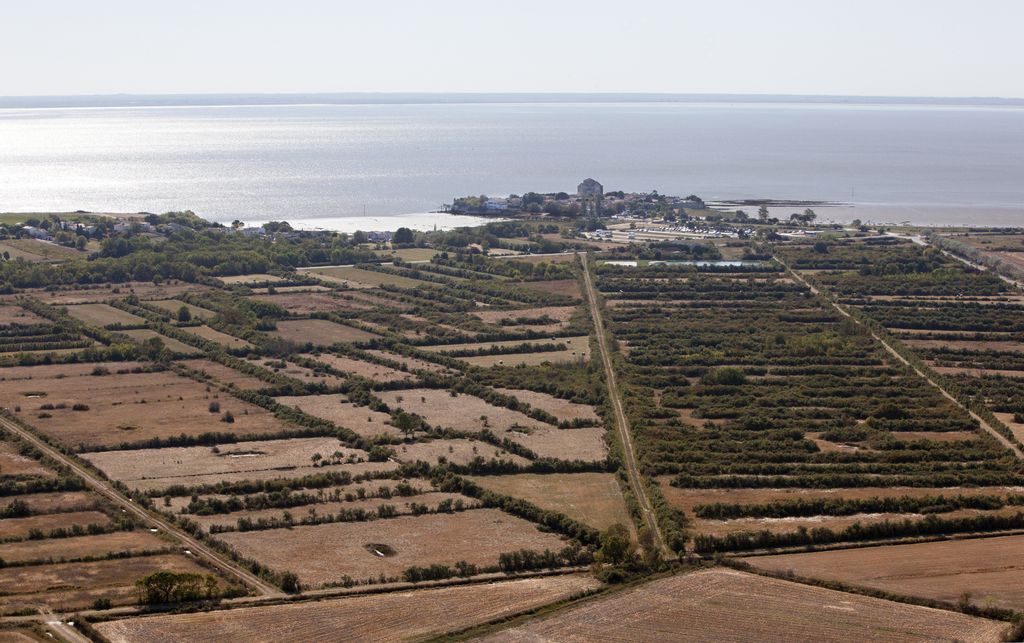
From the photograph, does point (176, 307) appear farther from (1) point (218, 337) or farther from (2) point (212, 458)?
(2) point (212, 458)

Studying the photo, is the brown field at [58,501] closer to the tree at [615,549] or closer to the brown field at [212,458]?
the brown field at [212,458]

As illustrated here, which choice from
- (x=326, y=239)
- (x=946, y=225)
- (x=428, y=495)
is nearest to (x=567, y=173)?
(x=946, y=225)

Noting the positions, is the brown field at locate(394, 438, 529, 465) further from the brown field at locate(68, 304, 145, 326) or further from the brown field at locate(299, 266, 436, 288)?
the brown field at locate(299, 266, 436, 288)

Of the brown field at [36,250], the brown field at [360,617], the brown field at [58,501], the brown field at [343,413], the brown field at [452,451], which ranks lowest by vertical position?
the brown field at [360,617]

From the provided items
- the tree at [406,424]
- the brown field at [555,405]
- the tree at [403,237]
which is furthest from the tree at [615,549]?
the tree at [403,237]

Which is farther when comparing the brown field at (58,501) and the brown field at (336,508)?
the brown field at (58,501)

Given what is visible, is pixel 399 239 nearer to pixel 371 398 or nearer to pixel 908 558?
pixel 371 398

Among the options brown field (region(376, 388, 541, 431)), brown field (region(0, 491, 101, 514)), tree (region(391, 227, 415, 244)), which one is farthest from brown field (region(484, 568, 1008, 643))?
tree (region(391, 227, 415, 244))
